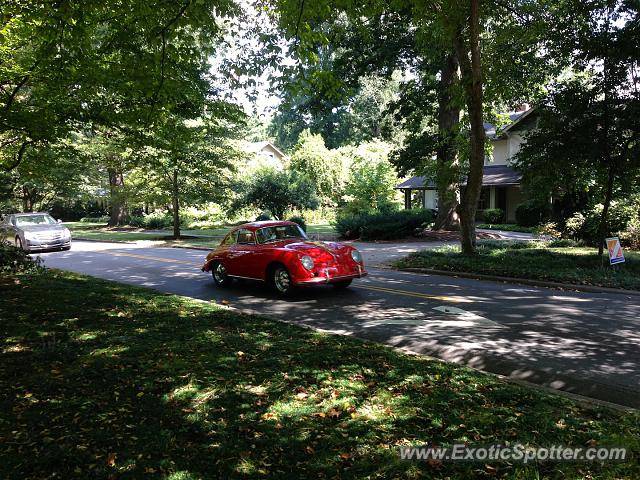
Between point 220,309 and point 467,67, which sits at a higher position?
point 467,67

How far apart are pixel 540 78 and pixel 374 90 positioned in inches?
2063

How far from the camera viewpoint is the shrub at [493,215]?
110 feet

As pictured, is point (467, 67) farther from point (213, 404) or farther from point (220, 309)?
point (213, 404)

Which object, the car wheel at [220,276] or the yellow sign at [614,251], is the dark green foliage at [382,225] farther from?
the car wheel at [220,276]

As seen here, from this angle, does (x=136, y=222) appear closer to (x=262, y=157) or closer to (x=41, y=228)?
(x=41, y=228)

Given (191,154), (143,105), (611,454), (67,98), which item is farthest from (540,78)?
(191,154)

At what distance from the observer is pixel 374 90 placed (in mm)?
65250

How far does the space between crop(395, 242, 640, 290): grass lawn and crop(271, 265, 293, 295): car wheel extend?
5504mm

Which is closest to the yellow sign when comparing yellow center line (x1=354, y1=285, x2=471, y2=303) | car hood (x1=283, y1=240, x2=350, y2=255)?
yellow center line (x1=354, y1=285, x2=471, y2=303)

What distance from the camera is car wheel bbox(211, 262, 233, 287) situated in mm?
11336

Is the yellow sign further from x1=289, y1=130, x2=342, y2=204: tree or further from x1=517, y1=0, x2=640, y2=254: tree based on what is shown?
x1=289, y1=130, x2=342, y2=204: tree

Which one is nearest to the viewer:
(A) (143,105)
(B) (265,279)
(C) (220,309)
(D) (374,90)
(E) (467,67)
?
(C) (220,309)

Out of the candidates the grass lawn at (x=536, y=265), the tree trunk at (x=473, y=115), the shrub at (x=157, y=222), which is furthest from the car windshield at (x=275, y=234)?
the shrub at (x=157, y=222)

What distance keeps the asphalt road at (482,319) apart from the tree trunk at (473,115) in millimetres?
2775
